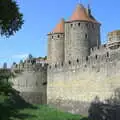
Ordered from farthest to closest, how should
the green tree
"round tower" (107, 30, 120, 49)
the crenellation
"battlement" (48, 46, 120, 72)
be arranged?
1. "round tower" (107, 30, 120, 49)
2. the crenellation
3. "battlement" (48, 46, 120, 72)
4. the green tree

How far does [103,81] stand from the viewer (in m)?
21.3

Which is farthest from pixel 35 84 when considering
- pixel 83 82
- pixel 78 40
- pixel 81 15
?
pixel 83 82

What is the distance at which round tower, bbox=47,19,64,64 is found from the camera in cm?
3219

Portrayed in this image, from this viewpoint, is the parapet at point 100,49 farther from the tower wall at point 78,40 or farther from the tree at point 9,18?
the tree at point 9,18

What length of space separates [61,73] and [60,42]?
14.8ft

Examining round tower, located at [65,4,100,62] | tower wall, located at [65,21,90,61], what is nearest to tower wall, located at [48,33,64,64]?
round tower, located at [65,4,100,62]

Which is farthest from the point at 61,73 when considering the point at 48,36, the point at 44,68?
the point at 48,36

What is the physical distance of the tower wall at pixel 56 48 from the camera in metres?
32.2

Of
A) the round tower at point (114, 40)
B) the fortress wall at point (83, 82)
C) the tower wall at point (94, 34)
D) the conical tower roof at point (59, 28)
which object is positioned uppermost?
the conical tower roof at point (59, 28)

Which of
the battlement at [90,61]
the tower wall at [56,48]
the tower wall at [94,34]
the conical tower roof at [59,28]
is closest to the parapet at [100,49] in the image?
the battlement at [90,61]

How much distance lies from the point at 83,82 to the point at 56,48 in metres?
8.57

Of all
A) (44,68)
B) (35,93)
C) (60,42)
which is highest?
(60,42)

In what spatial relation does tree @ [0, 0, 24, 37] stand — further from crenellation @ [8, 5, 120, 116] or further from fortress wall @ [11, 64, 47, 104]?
fortress wall @ [11, 64, 47, 104]

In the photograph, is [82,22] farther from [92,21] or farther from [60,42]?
[60,42]
